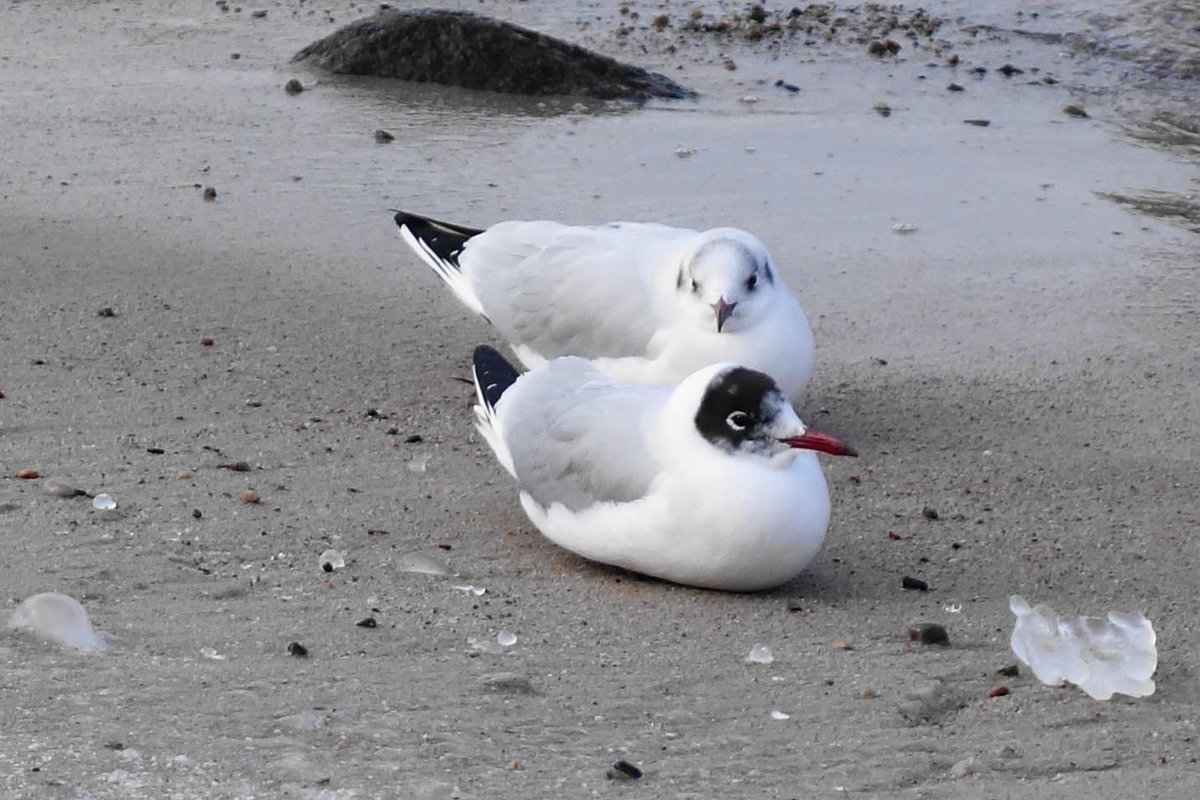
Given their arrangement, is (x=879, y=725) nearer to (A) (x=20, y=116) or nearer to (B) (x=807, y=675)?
(B) (x=807, y=675)

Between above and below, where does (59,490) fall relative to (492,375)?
below

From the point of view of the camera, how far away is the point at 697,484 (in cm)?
423

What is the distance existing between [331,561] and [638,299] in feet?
5.26

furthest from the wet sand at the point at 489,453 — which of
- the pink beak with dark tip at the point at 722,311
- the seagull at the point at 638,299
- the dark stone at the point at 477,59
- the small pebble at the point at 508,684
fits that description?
the pink beak with dark tip at the point at 722,311

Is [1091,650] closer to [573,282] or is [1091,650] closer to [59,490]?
[573,282]

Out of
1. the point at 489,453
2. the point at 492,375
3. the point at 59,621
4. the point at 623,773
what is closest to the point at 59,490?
the point at 59,621

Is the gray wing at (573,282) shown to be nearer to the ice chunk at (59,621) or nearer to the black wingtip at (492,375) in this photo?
the black wingtip at (492,375)

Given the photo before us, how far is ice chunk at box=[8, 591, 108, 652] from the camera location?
3678mm

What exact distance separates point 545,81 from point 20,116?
271cm

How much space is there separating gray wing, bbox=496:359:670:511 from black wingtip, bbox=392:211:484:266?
4.96 feet

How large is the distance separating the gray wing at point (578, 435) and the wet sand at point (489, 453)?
0.22 meters

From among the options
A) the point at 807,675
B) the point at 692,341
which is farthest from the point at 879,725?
the point at 692,341

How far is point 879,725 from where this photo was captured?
3555mm

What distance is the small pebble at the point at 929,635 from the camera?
4.01 meters
